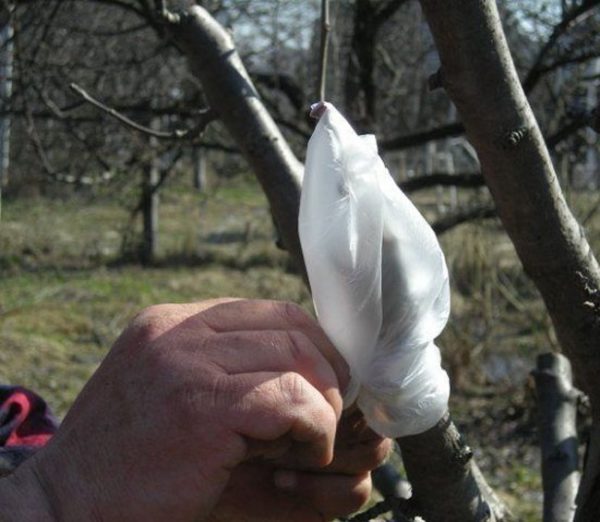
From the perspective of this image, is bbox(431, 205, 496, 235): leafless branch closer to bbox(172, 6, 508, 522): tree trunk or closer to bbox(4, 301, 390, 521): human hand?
bbox(172, 6, 508, 522): tree trunk

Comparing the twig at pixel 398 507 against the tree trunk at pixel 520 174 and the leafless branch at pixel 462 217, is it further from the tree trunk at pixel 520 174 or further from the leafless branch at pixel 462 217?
the leafless branch at pixel 462 217

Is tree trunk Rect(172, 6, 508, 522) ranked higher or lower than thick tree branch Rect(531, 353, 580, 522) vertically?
higher

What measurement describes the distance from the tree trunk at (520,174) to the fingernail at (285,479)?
1.40 ft

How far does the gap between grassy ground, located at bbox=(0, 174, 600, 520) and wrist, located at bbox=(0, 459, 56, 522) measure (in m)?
4.04

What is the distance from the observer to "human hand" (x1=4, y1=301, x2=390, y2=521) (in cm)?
83

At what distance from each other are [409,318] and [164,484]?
0.29 metres

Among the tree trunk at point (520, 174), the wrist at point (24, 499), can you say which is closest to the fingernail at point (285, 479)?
the wrist at point (24, 499)

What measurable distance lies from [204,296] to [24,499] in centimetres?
801

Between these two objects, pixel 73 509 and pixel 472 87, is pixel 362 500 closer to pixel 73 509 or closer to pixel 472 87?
pixel 73 509

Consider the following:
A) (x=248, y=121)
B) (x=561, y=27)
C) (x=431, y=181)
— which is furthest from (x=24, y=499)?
(x=431, y=181)

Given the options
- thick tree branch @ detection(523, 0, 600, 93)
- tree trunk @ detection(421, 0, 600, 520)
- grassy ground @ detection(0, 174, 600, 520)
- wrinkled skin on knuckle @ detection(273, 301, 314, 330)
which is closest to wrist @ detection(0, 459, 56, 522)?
wrinkled skin on knuckle @ detection(273, 301, 314, 330)

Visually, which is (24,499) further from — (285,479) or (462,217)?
(462,217)

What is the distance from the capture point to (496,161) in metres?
1.21

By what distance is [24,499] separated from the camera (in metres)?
0.86
